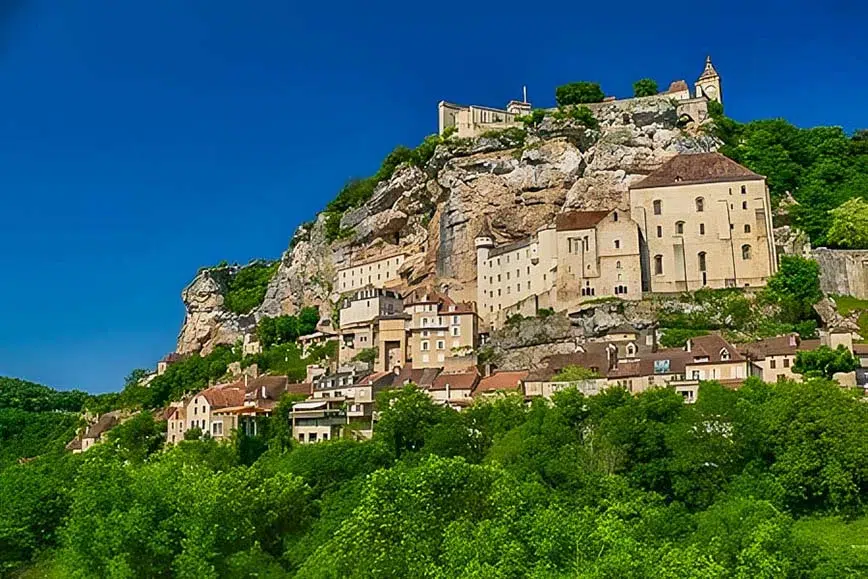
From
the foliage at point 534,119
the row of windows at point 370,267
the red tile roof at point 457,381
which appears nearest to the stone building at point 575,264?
the red tile roof at point 457,381

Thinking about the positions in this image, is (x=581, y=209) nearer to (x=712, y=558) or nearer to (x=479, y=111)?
(x=479, y=111)

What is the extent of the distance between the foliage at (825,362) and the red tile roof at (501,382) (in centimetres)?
1852

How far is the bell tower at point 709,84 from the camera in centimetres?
10889

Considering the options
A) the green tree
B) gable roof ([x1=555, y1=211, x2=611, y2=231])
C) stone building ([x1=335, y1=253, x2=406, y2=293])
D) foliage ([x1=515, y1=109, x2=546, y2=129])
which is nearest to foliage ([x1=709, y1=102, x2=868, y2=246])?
foliage ([x1=515, y1=109, x2=546, y2=129])

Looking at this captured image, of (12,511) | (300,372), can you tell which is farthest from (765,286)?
(12,511)

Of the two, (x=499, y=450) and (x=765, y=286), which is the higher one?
(x=765, y=286)

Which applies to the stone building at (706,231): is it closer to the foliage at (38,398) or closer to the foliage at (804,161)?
the foliage at (804,161)

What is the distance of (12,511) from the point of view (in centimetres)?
5034

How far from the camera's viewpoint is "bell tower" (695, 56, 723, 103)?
109 metres

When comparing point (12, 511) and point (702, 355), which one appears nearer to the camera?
point (12, 511)

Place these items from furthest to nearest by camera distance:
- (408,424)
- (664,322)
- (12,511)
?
(664,322) < (408,424) < (12,511)

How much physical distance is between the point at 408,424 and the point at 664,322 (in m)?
23.6

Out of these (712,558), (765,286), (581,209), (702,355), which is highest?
(581,209)

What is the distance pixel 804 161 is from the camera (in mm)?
97375
